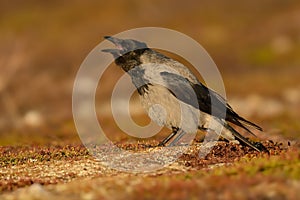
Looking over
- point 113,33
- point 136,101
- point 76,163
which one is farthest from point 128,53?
point 113,33

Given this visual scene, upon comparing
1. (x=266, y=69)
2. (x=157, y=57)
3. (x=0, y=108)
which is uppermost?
(x=266, y=69)

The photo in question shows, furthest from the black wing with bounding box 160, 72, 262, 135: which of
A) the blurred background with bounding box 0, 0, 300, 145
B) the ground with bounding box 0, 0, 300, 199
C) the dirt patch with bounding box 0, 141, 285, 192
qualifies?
the blurred background with bounding box 0, 0, 300, 145

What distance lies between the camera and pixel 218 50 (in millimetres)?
75750

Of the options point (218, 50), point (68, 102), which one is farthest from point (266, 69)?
point (68, 102)

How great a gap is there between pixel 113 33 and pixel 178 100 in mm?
66463

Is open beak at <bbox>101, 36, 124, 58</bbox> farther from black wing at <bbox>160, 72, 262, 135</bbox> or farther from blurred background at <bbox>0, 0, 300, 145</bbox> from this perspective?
blurred background at <bbox>0, 0, 300, 145</bbox>

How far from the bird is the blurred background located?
323 inches

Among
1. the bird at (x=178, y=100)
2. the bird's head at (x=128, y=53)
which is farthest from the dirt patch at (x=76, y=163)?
the bird's head at (x=128, y=53)

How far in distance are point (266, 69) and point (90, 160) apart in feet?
165

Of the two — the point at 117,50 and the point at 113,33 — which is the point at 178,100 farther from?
the point at 113,33

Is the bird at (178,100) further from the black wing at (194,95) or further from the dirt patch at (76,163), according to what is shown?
the dirt patch at (76,163)

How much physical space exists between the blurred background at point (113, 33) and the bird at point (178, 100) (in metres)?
8.20

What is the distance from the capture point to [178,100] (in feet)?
51.6

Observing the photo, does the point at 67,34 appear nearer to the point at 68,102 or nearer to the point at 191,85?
the point at 68,102
